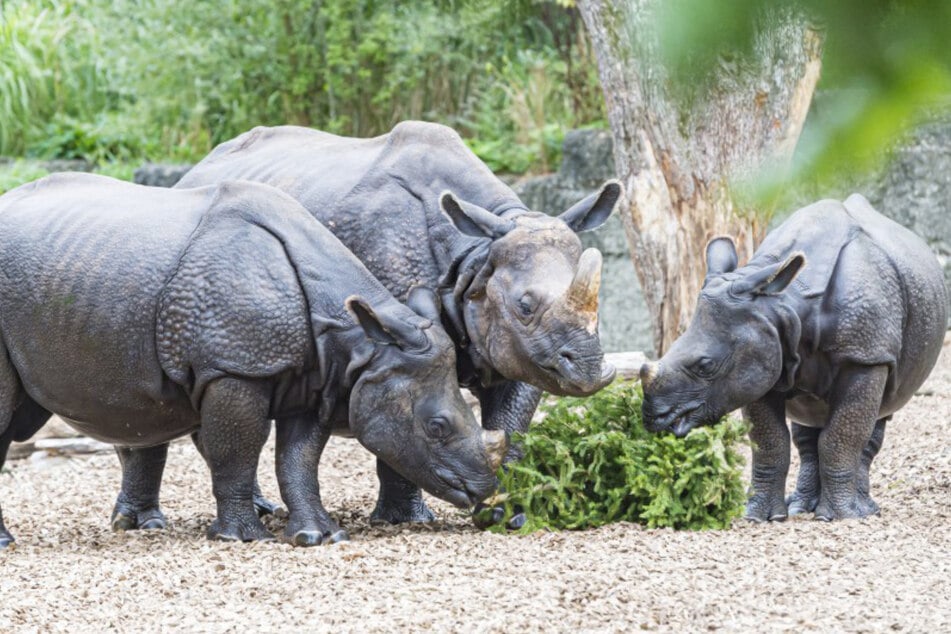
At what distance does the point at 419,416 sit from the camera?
6266 millimetres

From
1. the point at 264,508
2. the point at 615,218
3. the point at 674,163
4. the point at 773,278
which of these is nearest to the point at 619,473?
the point at 773,278

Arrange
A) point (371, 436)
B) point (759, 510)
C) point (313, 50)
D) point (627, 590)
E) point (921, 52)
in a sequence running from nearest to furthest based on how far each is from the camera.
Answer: point (921, 52) < point (627, 590) < point (371, 436) < point (759, 510) < point (313, 50)

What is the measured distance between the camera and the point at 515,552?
5.70 meters

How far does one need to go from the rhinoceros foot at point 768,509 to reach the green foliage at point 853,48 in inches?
215

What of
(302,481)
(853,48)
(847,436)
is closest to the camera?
(853,48)

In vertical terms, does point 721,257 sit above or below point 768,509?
above

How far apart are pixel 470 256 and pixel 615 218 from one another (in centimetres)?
736

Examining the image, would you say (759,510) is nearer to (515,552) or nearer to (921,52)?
(515,552)

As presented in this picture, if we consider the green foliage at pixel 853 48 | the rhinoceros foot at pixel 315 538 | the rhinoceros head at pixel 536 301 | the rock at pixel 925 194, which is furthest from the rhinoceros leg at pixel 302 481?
the rock at pixel 925 194

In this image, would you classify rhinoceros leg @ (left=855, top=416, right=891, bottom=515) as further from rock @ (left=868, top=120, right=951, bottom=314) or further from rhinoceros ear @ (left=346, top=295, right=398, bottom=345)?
rock @ (left=868, top=120, right=951, bottom=314)

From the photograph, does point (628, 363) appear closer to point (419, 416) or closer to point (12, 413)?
point (419, 416)

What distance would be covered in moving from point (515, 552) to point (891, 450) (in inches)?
168

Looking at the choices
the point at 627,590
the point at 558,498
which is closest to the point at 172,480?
the point at 558,498

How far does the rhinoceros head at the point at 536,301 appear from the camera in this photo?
19.9 feet
